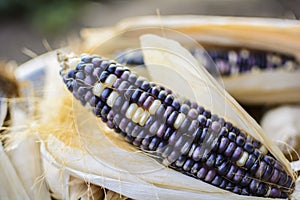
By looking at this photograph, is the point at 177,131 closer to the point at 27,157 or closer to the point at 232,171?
the point at 232,171

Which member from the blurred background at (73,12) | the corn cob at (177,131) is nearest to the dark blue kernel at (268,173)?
the corn cob at (177,131)

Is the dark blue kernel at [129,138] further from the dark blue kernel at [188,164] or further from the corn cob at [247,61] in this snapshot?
the corn cob at [247,61]

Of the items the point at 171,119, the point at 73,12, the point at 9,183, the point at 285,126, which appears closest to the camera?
the point at 171,119

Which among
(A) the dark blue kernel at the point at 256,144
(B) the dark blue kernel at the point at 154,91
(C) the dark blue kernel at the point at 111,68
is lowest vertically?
(A) the dark blue kernel at the point at 256,144

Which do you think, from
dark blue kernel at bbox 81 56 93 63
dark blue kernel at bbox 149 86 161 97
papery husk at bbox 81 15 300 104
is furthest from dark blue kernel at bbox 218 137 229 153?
papery husk at bbox 81 15 300 104

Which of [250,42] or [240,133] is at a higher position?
[250,42]

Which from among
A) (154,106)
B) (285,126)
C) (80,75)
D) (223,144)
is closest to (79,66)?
(80,75)
